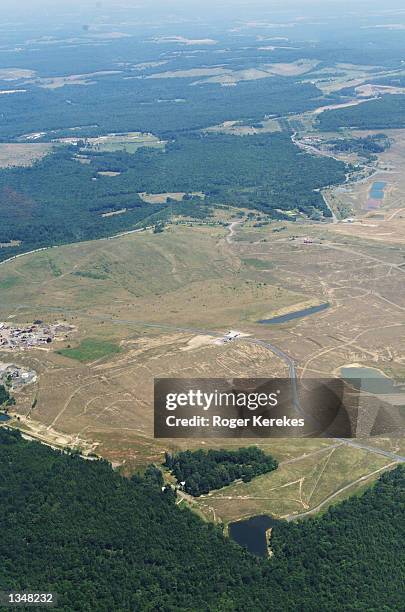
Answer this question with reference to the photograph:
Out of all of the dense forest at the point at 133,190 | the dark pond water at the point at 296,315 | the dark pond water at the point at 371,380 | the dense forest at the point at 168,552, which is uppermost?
the dense forest at the point at 133,190

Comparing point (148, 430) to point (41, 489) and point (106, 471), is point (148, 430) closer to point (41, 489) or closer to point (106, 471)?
point (106, 471)

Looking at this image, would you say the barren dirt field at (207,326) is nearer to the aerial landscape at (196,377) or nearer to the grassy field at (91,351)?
the aerial landscape at (196,377)

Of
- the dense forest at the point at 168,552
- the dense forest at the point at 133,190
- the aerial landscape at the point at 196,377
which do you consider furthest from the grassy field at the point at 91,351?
the dense forest at the point at 133,190

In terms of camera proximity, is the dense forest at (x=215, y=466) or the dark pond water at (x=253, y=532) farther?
the dense forest at (x=215, y=466)

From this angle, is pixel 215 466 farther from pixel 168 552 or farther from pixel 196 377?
pixel 196 377

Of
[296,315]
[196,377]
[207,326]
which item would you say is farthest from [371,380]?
[207,326]

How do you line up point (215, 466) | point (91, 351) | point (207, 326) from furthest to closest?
1. point (207, 326)
2. point (91, 351)
3. point (215, 466)

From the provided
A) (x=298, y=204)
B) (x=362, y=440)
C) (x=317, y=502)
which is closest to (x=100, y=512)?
(x=317, y=502)
